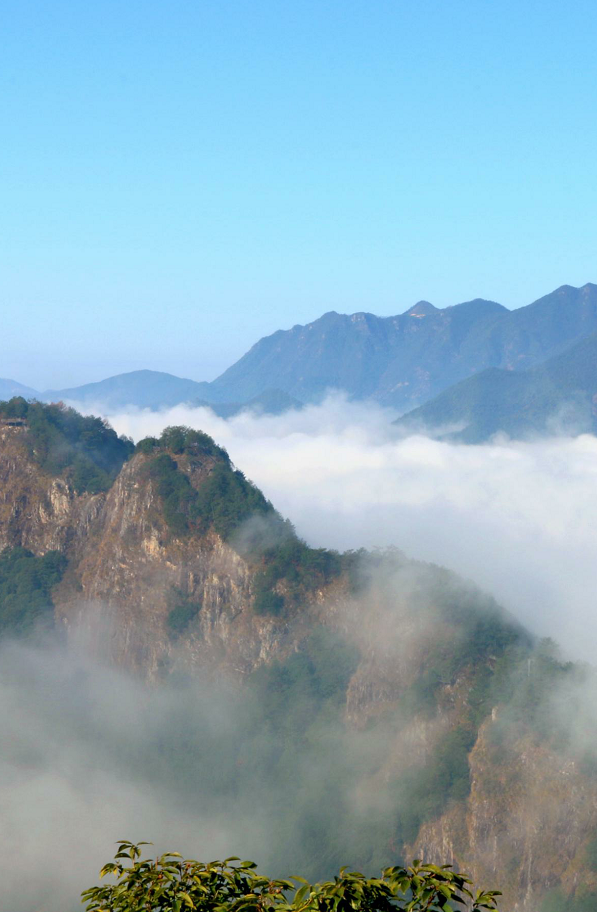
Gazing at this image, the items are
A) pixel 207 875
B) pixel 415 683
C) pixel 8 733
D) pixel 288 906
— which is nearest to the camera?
pixel 288 906

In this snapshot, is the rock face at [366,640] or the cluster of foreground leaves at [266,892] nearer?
the cluster of foreground leaves at [266,892]

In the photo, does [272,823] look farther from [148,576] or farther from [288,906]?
[288,906]

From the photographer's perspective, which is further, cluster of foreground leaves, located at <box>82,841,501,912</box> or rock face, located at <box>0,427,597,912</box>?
rock face, located at <box>0,427,597,912</box>

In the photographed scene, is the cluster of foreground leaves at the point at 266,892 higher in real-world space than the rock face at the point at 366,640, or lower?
higher

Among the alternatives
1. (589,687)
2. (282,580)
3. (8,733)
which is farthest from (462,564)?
(8,733)
